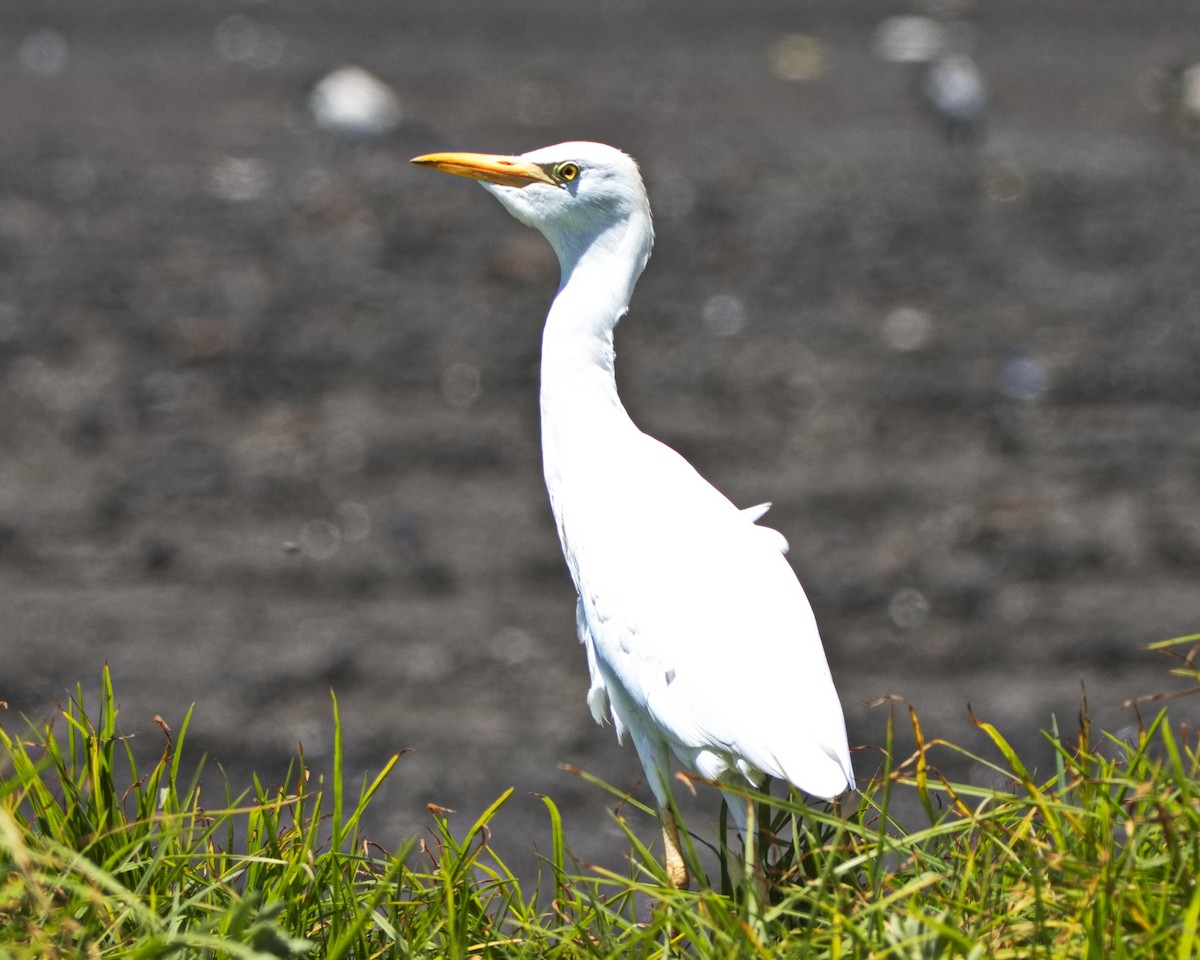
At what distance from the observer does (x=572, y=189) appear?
9.85ft

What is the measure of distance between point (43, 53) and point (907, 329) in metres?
8.47

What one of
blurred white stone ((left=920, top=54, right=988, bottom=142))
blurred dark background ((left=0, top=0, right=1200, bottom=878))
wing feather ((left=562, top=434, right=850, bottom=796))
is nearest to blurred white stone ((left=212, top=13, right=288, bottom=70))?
blurred dark background ((left=0, top=0, right=1200, bottom=878))

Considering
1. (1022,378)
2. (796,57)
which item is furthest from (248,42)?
(1022,378)

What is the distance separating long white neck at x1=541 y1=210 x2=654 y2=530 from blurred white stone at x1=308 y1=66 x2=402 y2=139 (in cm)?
897

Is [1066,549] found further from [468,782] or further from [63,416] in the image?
[63,416]

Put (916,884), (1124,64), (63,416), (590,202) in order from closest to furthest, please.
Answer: (916,884)
(590,202)
(63,416)
(1124,64)

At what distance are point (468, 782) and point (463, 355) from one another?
344 cm

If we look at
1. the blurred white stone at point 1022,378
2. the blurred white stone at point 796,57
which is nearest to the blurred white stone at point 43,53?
the blurred white stone at point 796,57

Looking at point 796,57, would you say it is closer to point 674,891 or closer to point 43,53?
point 43,53

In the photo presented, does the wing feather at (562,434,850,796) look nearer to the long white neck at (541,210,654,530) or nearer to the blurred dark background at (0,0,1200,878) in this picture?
the long white neck at (541,210,654,530)

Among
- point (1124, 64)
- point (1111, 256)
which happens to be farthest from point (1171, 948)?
point (1124, 64)

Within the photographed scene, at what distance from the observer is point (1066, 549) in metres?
8.59

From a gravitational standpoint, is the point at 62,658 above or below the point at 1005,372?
below

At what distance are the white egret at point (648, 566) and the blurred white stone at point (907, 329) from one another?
23.0ft
